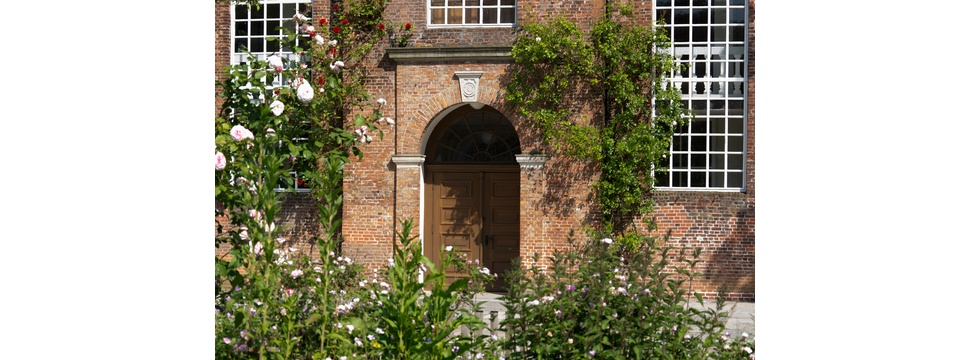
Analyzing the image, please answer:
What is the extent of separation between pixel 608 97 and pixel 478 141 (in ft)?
7.15

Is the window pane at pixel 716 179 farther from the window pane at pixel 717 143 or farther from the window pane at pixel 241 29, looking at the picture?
the window pane at pixel 241 29

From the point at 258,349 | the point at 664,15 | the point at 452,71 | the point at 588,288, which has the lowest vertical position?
the point at 258,349

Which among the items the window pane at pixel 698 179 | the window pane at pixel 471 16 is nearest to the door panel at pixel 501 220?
the window pane at pixel 471 16

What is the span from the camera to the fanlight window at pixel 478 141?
13.2 metres

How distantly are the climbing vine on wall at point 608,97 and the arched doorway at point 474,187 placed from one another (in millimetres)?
949

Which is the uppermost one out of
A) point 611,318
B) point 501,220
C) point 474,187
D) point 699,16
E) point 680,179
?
point 699,16

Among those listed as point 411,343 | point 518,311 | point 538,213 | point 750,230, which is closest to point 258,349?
point 411,343

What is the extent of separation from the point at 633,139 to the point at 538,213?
1762 mm

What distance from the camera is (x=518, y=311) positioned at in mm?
4863

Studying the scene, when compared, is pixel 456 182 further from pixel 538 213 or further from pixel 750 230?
pixel 750 230

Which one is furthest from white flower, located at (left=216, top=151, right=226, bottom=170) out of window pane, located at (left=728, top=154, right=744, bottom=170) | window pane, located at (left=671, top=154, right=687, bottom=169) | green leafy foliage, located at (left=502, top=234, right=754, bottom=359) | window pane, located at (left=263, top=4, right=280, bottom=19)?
window pane, located at (left=728, top=154, right=744, bottom=170)

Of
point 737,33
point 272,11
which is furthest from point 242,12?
point 737,33

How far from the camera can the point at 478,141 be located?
523 inches

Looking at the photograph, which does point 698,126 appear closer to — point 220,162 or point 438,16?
point 438,16
